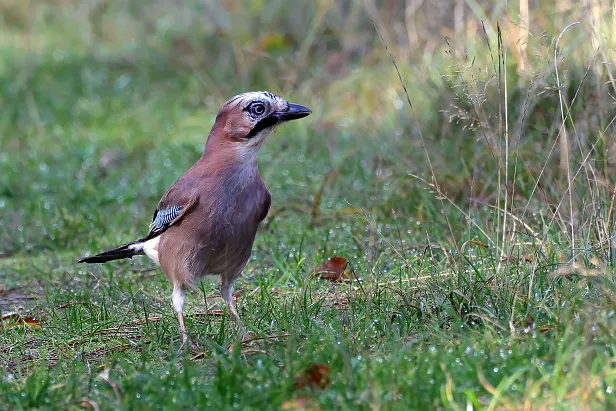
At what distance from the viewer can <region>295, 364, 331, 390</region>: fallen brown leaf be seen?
9.84 ft

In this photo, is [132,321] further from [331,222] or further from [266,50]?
[266,50]

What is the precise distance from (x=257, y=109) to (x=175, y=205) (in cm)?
60

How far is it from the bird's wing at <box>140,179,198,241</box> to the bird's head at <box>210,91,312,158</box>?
11.8 inches

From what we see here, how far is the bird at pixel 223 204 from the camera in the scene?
427 cm

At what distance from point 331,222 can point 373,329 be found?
2278mm

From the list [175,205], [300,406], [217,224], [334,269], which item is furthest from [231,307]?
[300,406]

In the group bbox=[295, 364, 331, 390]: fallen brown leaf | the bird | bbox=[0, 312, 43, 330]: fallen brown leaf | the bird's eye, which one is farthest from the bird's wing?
bbox=[295, 364, 331, 390]: fallen brown leaf

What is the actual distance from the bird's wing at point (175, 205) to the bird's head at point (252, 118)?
30 centimetres

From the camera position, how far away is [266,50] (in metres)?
9.77

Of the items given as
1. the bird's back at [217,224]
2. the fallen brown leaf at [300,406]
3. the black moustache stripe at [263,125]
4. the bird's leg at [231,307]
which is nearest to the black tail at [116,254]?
the bird's back at [217,224]

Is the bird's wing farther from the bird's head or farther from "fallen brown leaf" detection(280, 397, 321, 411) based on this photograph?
"fallen brown leaf" detection(280, 397, 321, 411)

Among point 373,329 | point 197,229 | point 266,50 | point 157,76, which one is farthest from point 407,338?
point 157,76

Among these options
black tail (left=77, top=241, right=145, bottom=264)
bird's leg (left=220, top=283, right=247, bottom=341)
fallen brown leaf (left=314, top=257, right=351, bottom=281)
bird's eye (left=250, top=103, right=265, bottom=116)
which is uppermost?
bird's eye (left=250, top=103, right=265, bottom=116)

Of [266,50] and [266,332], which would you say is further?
[266,50]
